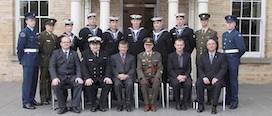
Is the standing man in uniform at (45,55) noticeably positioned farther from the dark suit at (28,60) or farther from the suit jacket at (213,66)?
the suit jacket at (213,66)

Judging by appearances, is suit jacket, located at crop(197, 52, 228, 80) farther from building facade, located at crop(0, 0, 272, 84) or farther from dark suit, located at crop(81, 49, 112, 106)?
building facade, located at crop(0, 0, 272, 84)

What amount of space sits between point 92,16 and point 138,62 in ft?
4.76

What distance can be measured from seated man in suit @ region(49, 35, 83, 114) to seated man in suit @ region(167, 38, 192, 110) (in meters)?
A: 1.94

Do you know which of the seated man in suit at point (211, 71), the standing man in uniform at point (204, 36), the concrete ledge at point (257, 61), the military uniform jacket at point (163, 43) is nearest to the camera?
the seated man in suit at point (211, 71)

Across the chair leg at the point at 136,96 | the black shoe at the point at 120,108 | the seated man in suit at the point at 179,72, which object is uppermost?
the seated man in suit at the point at 179,72

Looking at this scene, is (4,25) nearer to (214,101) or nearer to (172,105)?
(172,105)

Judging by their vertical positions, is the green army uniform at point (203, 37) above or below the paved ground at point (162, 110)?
above

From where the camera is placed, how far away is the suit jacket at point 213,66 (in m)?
7.81

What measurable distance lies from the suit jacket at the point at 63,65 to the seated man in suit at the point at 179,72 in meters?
1.97

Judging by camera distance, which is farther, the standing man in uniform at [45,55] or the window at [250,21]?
the window at [250,21]

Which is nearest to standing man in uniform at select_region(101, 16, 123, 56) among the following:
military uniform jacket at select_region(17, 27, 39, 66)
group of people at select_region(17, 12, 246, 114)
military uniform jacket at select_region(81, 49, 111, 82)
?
group of people at select_region(17, 12, 246, 114)

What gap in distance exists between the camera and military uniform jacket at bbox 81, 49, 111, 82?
778 cm

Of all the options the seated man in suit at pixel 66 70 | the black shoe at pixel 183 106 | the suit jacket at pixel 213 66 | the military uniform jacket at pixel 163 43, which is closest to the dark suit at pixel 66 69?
the seated man in suit at pixel 66 70

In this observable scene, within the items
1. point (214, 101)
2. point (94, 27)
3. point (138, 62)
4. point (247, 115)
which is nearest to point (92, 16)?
point (94, 27)
